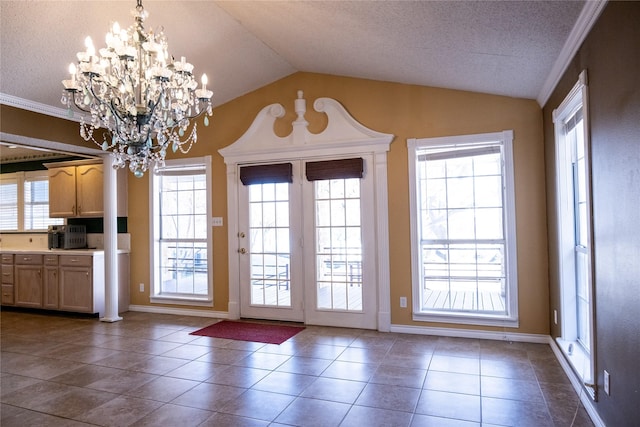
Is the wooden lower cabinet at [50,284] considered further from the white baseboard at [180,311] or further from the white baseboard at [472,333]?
the white baseboard at [472,333]

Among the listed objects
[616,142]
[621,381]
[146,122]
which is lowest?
[621,381]

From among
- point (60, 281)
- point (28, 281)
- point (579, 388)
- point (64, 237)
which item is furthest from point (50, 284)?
point (579, 388)

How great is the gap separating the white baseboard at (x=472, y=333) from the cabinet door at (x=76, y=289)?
4119 millimetres

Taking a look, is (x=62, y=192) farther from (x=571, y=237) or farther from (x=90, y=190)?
(x=571, y=237)

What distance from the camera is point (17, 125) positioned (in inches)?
165

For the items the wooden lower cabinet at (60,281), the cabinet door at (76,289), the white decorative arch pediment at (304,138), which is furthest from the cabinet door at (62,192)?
the white decorative arch pediment at (304,138)

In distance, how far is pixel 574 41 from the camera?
2.57 metres

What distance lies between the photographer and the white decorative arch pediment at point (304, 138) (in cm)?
468

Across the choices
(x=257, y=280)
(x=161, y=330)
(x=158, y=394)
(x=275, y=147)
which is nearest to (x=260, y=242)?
(x=257, y=280)

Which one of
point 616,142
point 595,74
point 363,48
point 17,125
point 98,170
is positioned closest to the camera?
point 616,142

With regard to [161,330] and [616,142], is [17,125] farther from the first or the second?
[616,142]

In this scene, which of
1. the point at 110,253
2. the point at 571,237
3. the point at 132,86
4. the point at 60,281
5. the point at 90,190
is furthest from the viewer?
the point at 90,190

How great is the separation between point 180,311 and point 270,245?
170cm

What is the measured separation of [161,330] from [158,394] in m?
1.94
